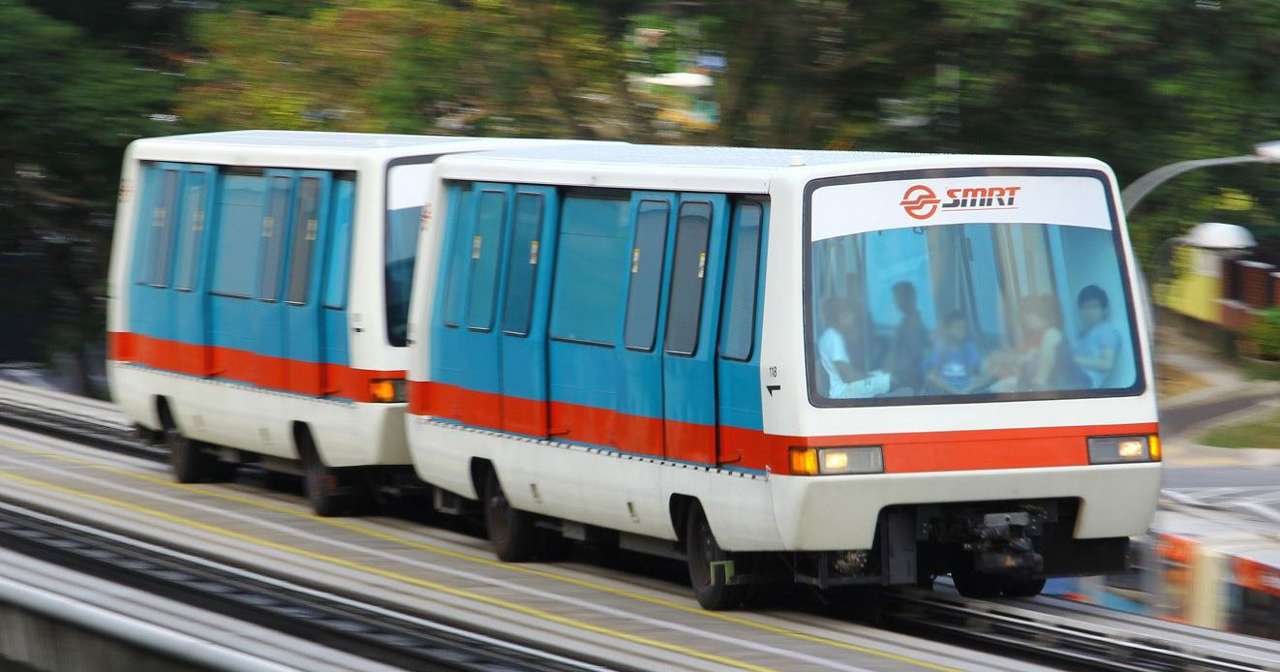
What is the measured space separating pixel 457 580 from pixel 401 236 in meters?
3.31

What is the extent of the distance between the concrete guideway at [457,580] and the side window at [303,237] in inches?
62.4

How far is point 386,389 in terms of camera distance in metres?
15.3

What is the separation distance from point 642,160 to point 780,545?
2672mm

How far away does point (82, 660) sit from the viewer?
26.7ft

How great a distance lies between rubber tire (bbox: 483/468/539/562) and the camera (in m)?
13.8

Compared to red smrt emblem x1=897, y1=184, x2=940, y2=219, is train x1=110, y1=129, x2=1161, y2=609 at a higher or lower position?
lower

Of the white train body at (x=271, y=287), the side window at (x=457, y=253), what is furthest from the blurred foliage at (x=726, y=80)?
the side window at (x=457, y=253)

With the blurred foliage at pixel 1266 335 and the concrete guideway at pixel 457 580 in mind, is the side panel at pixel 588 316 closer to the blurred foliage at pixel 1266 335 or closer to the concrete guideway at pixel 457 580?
the concrete guideway at pixel 457 580

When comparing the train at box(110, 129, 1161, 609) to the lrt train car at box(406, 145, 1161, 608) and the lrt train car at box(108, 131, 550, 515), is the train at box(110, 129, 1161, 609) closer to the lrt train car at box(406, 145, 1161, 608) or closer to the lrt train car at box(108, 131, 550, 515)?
the lrt train car at box(406, 145, 1161, 608)

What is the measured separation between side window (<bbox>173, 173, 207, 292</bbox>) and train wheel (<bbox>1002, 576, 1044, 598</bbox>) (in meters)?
7.72

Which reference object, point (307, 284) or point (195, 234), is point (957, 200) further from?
point (195, 234)

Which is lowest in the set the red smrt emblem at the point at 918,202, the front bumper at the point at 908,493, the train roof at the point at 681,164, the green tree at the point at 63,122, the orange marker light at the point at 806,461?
the front bumper at the point at 908,493

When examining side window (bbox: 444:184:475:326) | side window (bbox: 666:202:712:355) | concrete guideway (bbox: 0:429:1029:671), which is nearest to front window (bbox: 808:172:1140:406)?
side window (bbox: 666:202:712:355)

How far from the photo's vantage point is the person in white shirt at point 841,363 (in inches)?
419
